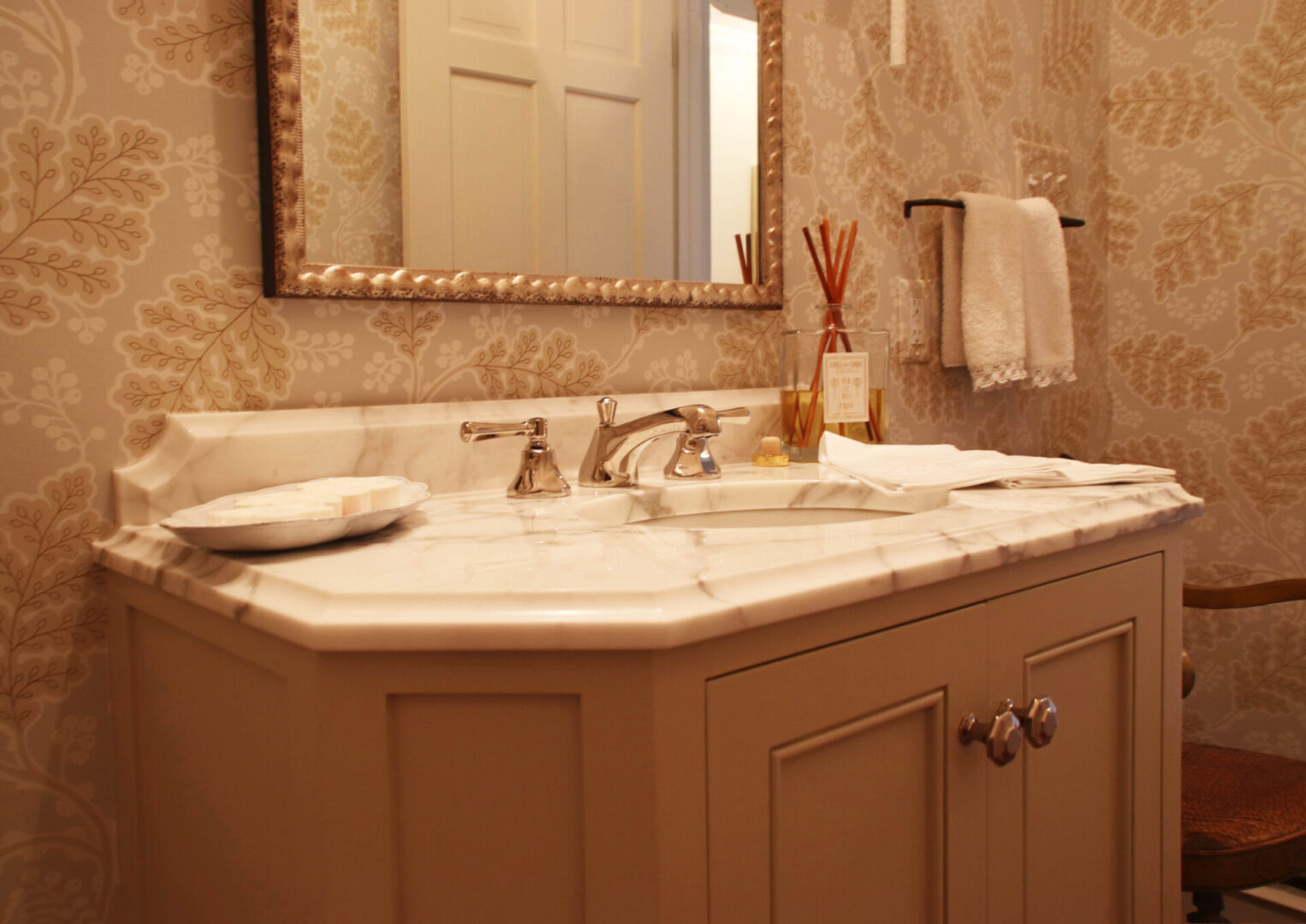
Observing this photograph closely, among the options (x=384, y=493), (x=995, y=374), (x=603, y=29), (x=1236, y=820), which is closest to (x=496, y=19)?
(x=603, y=29)

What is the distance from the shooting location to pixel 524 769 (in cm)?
51

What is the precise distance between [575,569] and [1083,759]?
53 centimetres

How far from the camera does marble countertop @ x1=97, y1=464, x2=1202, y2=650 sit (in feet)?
1.61

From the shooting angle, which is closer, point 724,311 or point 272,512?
point 272,512

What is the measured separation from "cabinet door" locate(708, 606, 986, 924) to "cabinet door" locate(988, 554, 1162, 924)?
0.14 ft

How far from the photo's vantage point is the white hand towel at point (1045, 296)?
5.02ft

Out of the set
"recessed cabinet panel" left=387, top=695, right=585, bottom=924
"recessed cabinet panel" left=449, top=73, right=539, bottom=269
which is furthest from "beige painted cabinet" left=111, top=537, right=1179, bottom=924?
"recessed cabinet panel" left=449, top=73, right=539, bottom=269

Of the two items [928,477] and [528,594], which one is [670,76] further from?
[528,594]

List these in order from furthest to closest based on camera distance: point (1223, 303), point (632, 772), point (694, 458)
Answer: point (1223, 303), point (694, 458), point (632, 772)

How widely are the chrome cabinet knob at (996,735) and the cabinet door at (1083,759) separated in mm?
29

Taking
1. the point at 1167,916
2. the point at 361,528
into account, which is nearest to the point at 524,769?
the point at 361,528

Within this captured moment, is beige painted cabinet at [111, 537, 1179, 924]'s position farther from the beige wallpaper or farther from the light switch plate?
the beige wallpaper

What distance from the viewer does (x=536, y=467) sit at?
36.5 inches

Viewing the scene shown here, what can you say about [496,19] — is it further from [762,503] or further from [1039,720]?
[1039,720]
